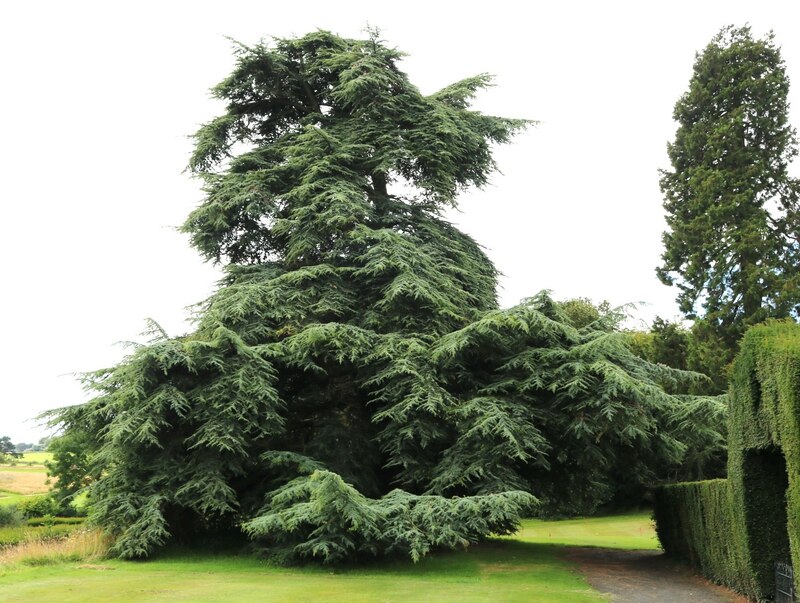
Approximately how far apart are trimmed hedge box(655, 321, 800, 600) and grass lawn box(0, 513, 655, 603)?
8.40 feet

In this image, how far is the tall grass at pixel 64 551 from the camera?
1564 cm

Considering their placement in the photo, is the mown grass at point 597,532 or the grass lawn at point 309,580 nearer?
the grass lawn at point 309,580

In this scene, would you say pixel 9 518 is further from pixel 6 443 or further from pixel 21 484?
pixel 6 443

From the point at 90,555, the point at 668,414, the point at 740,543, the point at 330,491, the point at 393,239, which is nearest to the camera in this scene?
the point at 740,543

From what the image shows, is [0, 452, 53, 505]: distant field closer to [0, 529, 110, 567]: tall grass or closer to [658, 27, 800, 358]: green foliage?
[0, 529, 110, 567]: tall grass

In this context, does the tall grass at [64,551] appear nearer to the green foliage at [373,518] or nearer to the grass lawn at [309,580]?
the grass lawn at [309,580]

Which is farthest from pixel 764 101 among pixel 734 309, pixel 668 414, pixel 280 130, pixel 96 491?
pixel 96 491

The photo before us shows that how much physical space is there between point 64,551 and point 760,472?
15155 mm

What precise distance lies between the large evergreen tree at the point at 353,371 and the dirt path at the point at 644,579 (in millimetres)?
1919

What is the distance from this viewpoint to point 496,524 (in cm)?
1531

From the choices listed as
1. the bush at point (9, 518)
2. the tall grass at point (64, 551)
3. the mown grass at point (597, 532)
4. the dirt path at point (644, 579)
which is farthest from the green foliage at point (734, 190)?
the bush at point (9, 518)

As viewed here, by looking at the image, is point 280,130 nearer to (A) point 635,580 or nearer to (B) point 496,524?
(B) point 496,524

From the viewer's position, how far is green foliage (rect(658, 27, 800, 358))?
25781 millimetres

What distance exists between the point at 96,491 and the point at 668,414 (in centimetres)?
1432
